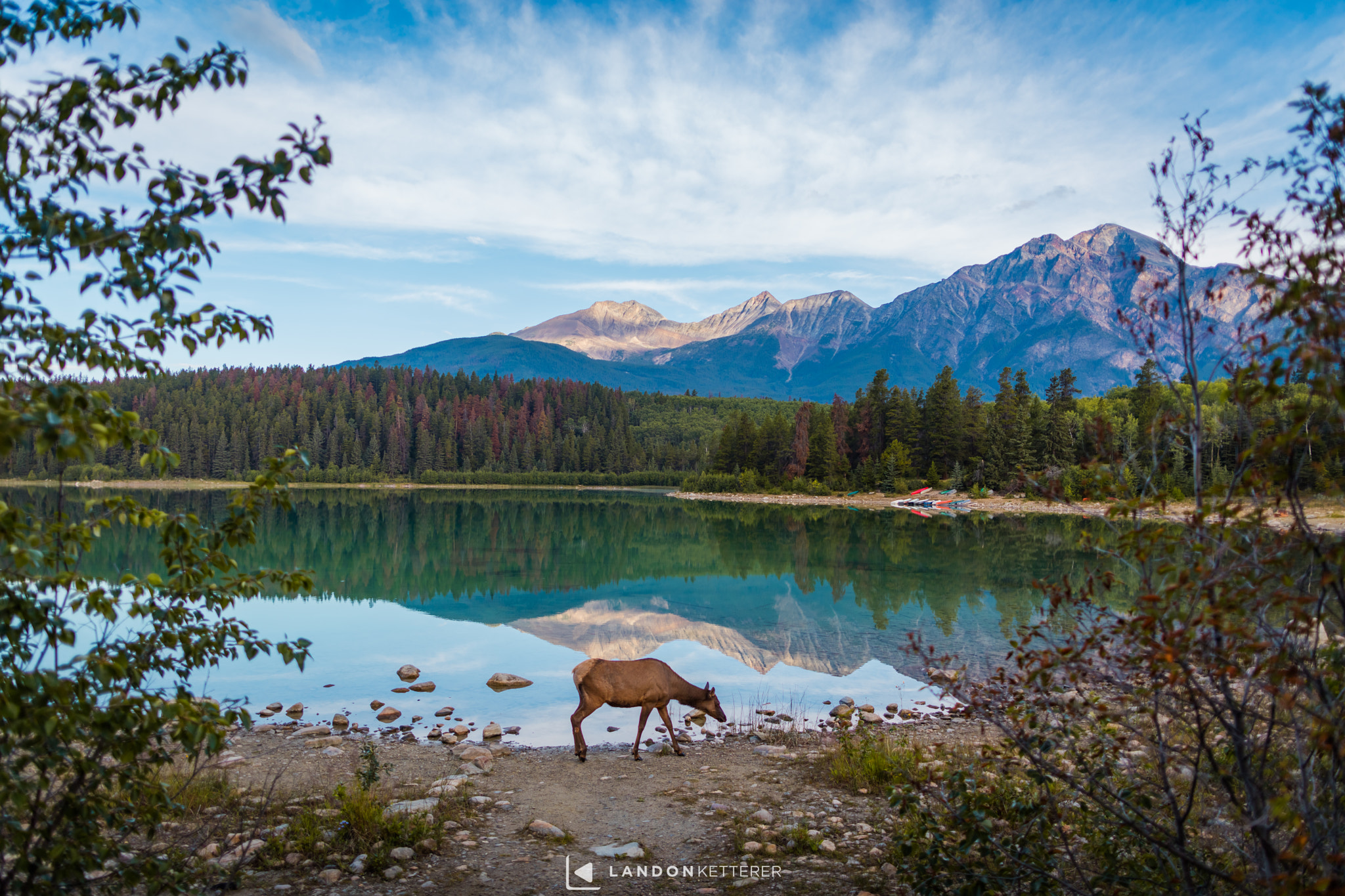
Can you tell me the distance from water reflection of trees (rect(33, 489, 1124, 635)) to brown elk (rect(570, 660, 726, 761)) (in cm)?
597

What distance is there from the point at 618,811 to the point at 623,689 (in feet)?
7.41

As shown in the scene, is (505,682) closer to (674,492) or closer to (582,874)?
(582,874)

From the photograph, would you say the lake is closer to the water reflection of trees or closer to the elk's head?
the water reflection of trees

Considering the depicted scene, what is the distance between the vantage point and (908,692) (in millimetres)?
14797

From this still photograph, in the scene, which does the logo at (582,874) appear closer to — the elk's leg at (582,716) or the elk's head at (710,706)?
the elk's leg at (582,716)

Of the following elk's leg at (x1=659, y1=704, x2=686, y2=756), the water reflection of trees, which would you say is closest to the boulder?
the water reflection of trees

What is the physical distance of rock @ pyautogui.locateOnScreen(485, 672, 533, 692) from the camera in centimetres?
1502

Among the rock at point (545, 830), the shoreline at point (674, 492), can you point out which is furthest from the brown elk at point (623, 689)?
the shoreline at point (674, 492)

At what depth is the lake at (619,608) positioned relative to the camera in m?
14.8

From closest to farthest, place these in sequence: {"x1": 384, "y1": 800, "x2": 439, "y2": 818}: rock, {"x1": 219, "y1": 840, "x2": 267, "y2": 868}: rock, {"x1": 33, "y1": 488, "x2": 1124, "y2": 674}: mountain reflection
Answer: {"x1": 219, "y1": 840, "x2": 267, "y2": 868}: rock
{"x1": 384, "y1": 800, "x2": 439, "y2": 818}: rock
{"x1": 33, "y1": 488, "x2": 1124, "y2": 674}: mountain reflection

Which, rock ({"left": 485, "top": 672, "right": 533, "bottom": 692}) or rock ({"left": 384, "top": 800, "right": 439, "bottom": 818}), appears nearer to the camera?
rock ({"left": 384, "top": 800, "right": 439, "bottom": 818})

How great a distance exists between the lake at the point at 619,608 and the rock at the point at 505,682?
210 millimetres

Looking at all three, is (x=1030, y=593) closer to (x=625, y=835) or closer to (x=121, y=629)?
(x=625, y=835)

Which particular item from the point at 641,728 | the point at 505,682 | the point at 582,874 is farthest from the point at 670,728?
the point at 505,682
